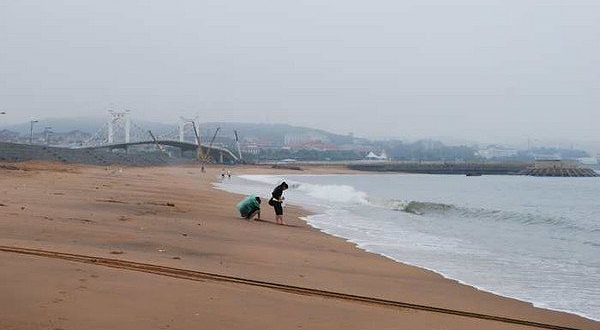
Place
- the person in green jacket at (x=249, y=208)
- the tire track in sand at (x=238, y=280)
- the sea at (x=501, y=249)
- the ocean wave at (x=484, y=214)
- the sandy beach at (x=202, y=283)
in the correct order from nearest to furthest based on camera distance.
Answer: the sandy beach at (x=202, y=283)
the tire track in sand at (x=238, y=280)
the sea at (x=501, y=249)
the person in green jacket at (x=249, y=208)
the ocean wave at (x=484, y=214)

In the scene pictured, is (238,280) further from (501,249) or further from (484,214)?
(484,214)

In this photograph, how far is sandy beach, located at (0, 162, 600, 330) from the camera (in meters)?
5.05

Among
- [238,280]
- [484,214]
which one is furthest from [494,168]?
[238,280]

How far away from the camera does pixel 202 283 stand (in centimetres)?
659

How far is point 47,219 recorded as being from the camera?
10883 millimetres

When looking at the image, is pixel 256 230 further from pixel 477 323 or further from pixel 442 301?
pixel 477 323

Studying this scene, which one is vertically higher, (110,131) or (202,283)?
(110,131)

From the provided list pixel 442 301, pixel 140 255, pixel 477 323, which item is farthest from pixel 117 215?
pixel 477 323

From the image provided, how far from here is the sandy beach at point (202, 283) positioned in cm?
505

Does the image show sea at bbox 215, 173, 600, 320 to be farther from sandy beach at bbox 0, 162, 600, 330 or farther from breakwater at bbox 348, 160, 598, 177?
breakwater at bbox 348, 160, 598, 177

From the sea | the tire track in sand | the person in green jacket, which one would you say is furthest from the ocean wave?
the tire track in sand

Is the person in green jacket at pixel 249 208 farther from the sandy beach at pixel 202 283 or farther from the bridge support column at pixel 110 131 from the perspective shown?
the bridge support column at pixel 110 131

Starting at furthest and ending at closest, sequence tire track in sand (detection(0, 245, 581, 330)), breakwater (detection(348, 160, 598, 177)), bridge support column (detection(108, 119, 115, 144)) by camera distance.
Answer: bridge support column (detection(108, 119, 115, 144)) < breakwater (detection(348, 160, 598, 177)) < tire track in sand (detection(0, 245, 581, 330))

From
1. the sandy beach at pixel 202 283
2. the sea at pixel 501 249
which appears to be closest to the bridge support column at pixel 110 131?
the sea at pixel 501 249
